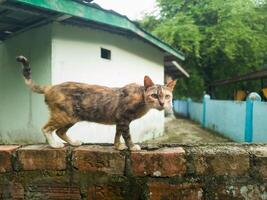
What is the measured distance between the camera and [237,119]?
415 inches

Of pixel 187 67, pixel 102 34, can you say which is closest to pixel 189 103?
pixel 187 67

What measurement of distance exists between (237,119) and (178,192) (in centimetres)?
866

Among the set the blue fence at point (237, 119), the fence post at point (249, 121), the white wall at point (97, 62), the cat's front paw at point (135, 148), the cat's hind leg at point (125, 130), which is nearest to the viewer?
the cat's front paw at point (135, 148)

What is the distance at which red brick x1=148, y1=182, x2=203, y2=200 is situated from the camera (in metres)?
2.31

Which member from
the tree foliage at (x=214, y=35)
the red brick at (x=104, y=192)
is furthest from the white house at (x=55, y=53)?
the tree foliage at (x=214, y=35)

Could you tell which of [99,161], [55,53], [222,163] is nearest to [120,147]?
[99,161]

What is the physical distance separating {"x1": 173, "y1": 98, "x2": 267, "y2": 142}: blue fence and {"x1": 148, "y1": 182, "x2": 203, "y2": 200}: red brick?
619 cm

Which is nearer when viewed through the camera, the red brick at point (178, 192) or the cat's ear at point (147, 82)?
the red brick at point (178, 192)

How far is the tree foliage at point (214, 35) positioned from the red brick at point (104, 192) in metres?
13.3

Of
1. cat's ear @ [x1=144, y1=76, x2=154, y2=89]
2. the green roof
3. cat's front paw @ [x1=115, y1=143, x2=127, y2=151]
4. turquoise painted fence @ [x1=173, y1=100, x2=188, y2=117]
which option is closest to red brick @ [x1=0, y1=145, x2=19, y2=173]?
cat's front paw @ [x1=115, y1=143, x2=127, y2=151]

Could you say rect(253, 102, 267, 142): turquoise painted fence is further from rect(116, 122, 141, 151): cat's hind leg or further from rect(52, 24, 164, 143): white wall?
rect(116, 122, 141, 151): cat's hind leg

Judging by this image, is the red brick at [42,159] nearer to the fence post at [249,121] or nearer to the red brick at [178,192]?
the red brick at [178,192]

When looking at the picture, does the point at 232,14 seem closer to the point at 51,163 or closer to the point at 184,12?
the point at 184,12

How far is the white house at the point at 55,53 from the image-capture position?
246 inches
